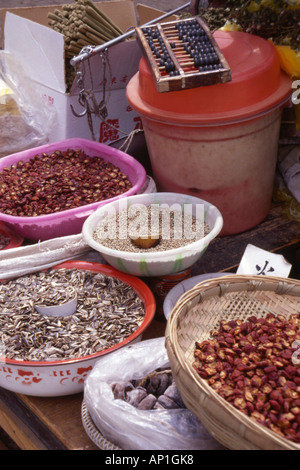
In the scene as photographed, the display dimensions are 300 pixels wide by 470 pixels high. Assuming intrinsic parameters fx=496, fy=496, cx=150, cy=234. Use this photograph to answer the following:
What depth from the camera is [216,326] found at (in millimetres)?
1445

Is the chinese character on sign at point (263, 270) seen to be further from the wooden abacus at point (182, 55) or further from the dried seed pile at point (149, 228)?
the wooden abacus at point (182, 55)

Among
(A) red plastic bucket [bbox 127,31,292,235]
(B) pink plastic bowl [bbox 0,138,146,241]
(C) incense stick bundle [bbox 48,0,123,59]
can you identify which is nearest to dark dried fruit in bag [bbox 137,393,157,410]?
(B) pink plastic bowl [bbox 0,138,146,241]

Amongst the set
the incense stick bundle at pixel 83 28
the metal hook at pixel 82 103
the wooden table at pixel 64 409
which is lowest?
the wooden table at pixel 64 409

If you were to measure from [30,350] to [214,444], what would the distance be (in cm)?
61

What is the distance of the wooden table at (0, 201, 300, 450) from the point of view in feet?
4.63

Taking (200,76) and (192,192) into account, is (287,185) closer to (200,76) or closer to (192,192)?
(192,192)

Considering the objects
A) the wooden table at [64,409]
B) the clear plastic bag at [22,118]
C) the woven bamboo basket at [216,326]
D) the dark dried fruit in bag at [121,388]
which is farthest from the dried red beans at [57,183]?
the dark dried fruit in bag at [121,388]

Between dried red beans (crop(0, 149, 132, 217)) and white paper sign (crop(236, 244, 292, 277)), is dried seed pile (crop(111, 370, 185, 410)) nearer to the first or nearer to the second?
white paper sign (crop(236, 244, 292, 277))

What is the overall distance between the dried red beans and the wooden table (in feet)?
1.63

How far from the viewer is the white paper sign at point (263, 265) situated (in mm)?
1688

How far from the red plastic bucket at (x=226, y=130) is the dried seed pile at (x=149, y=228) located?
0.25 metres

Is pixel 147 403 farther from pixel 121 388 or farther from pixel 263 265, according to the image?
pixel 263 265

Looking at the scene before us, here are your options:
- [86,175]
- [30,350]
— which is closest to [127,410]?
[30,350]

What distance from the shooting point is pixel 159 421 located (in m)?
1.23
